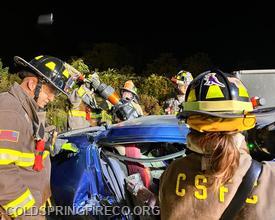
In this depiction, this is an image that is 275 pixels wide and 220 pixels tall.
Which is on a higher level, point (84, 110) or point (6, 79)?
point (6, 79)

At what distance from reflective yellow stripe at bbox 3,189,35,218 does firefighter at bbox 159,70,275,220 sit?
117 centimetres

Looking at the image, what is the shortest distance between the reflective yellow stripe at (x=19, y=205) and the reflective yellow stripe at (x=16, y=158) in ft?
0.55

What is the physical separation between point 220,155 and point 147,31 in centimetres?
1231

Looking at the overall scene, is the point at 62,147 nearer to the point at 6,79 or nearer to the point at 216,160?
the point at 216,160

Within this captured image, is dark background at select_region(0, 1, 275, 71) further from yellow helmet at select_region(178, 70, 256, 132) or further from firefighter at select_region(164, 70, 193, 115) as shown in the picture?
yellow helmet at select_region(178, 70, 256, 132)

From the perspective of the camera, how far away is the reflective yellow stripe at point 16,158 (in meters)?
2.65

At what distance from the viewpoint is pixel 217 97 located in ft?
5.85

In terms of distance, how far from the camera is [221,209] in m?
1.74

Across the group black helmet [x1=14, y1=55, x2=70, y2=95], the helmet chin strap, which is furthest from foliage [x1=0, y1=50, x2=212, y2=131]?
the helmet chin strap

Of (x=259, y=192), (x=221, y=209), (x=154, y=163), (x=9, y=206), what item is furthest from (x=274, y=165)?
(x=154, y=163)

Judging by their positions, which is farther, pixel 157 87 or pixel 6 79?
pixel 157 87

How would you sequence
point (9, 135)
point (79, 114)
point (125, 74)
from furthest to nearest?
1. point (125, 74)
2. point (79, 114)
3. point (9, 135)

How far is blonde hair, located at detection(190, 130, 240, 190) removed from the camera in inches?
67.7

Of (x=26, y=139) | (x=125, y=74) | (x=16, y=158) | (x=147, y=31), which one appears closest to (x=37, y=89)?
(x=26, y=139)
